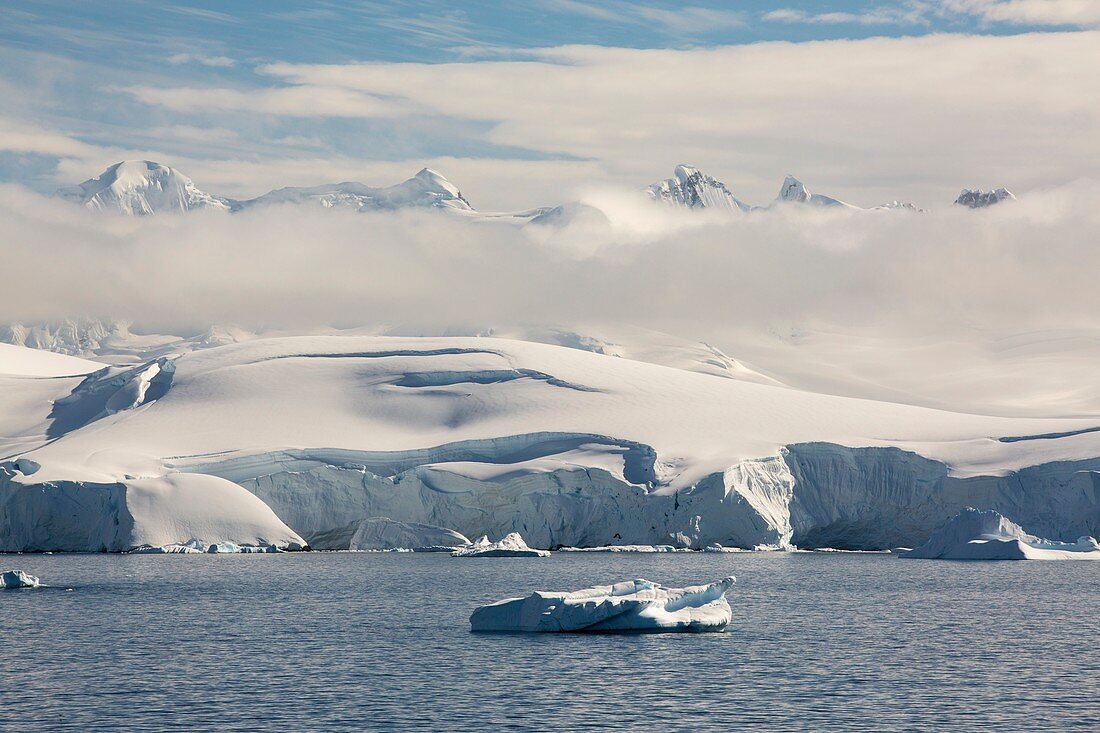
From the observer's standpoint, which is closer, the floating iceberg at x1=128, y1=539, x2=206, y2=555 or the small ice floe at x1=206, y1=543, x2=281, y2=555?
the floating iceberg at x1=128, y1=539, x2=206, y2=555

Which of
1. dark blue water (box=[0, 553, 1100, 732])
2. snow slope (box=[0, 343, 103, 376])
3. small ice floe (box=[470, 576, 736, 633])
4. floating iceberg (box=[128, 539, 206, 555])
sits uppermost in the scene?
snow slope (box=[0, 343, 103, 376])

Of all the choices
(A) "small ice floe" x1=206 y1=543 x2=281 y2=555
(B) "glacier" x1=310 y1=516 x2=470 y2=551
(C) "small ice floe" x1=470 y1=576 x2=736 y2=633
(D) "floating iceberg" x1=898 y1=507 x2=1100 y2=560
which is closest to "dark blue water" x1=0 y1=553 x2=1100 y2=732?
(C) "small ice floe" x1=470 y1=576 x2=736 y2=633

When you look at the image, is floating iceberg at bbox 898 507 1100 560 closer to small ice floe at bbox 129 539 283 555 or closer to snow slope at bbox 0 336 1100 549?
snow slope at bbox 0 336 1100 549

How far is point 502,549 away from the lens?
71188 mm

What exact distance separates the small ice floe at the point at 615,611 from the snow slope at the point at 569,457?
121 feet

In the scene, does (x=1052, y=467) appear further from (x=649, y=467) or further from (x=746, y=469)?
(x=649, y=467)

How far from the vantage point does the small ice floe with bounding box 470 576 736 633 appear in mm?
34531

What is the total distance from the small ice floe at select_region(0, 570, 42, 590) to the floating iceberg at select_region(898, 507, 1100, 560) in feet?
141

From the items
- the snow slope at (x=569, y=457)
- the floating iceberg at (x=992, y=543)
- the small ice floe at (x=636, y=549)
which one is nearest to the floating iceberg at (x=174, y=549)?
the snow slope at (x=569, y=457)

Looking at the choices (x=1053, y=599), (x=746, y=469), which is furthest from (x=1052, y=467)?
(x=1053, y=599)

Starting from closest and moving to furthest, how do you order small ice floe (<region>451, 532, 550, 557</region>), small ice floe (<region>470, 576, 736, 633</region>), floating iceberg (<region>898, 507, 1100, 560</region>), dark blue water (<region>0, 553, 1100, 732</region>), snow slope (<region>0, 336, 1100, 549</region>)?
dark blue water (<region>0, 553, 1100, 732</region>), small ice floe (<region>470, 576, 736, 633</region>), floating iceberg (<region>898, 507, 1100, 560</region>), small ice floe (<region>451, 532, 550, 557</region>), snow slope (<region>0, 336, 1100, 549</region>)

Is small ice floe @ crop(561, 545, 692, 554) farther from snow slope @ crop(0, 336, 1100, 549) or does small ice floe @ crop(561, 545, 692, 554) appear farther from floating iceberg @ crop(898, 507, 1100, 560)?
floating iceberg @ crop(898, 507, 1100, 560)

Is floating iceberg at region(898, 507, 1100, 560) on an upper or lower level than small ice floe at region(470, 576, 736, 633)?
upper

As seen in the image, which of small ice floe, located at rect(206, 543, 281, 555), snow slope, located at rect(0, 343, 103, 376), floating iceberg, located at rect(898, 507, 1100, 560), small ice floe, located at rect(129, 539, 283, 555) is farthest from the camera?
snow slope, located at rect(0, 343, 103, 376)
